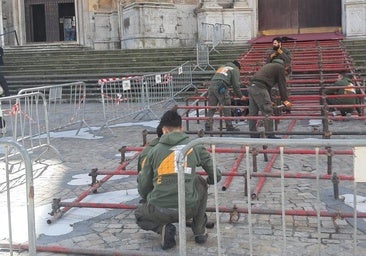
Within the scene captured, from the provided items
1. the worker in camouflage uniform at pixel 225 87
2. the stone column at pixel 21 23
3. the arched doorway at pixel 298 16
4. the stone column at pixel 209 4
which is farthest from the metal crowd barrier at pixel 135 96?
the stone column at pixel 21 23

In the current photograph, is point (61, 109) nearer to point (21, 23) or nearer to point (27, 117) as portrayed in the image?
point (27, 117)

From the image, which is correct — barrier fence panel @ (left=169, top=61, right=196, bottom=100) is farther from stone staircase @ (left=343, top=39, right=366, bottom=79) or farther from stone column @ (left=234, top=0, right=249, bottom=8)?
stone column @ (left=234, top=0, right=249, bottom=8)

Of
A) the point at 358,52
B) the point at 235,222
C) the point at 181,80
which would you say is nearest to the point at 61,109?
the point at 181,80

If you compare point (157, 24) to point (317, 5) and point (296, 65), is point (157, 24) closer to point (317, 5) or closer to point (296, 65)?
point (317, 5)

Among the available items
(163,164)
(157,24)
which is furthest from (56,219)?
(157,24)

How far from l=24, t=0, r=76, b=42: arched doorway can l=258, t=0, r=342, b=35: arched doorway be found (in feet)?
33.6

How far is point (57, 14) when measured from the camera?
95.2 ft

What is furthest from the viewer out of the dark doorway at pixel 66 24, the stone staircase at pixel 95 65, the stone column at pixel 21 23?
the dark doorway at pixel 66 24

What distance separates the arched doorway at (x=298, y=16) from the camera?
2398cm

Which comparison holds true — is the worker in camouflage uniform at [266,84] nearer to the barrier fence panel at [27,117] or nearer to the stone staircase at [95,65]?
the barrier fence panel at [27,117]

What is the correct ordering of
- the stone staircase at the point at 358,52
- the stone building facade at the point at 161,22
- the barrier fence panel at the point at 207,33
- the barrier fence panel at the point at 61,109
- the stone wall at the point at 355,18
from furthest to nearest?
the barrier fence panel at the point at 207,33, the stone building facade at the point at 161,22, the stone wall at the point at 355,18, the stone staircase at the point at 358,52, the barrier fence panel at the point at 61,109

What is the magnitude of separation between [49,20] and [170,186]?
1009 inches

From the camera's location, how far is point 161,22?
23.1 meters

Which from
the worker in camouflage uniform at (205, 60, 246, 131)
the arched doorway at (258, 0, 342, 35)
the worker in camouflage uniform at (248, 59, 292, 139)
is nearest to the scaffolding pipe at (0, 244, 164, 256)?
the worker in camouflage uniform at (248, 59, 292, 139)
